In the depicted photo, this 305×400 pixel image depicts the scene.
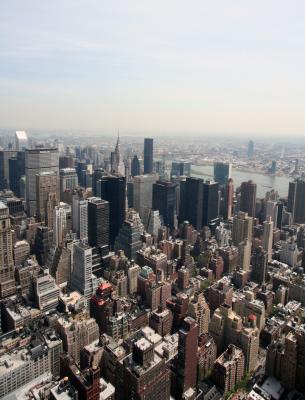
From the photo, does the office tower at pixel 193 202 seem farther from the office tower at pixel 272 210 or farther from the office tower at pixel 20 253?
the office tower at pixel 20 253

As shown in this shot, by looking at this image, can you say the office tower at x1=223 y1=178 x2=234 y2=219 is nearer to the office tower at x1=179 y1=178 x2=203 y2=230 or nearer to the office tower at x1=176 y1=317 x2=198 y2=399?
the office tower at x1=179 y1=178 x2=203 y2=230

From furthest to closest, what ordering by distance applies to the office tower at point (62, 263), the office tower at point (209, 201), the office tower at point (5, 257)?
1. the office tower at point (209, 201)
2. the office tower at point (62, 263)
3. the office tower at point (5, 257)

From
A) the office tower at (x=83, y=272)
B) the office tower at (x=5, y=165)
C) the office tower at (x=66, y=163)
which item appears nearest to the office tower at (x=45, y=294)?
the office tower at (x=83, y=272)

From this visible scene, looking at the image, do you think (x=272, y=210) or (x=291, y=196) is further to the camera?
(x=291, y=196)

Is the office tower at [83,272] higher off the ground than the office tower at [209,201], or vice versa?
the office tower at [209,201]

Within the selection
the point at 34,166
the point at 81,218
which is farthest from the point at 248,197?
the point at 34,166

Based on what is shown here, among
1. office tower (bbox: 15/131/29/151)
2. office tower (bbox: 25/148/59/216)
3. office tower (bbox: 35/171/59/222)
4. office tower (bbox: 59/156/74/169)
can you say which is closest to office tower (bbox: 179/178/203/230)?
office tower (bbox: 35/171/59/222)

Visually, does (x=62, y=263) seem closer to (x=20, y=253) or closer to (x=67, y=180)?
(x=20, y=253)
